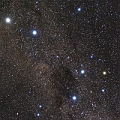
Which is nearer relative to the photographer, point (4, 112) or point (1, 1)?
point (1, 1)

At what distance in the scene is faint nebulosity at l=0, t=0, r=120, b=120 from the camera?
630cm

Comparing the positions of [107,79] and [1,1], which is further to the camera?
[107,79]

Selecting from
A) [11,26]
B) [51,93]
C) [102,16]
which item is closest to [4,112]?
[51,93]

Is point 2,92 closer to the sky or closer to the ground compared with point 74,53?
closer to the ground

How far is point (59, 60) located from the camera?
21.3 ft

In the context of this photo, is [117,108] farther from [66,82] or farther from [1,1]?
[1,1]

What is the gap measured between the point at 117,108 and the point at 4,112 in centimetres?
208

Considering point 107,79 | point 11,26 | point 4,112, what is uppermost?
point 11,26

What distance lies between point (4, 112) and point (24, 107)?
379 millimetres

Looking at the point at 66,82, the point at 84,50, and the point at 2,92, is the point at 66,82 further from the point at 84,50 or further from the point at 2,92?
the point at 2,92

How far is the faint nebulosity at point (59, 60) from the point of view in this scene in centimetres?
630

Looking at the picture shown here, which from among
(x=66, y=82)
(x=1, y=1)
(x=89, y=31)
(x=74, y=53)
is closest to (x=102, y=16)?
(x=89, y=31)

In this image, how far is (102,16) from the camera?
6461mm

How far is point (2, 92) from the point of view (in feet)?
21.7
